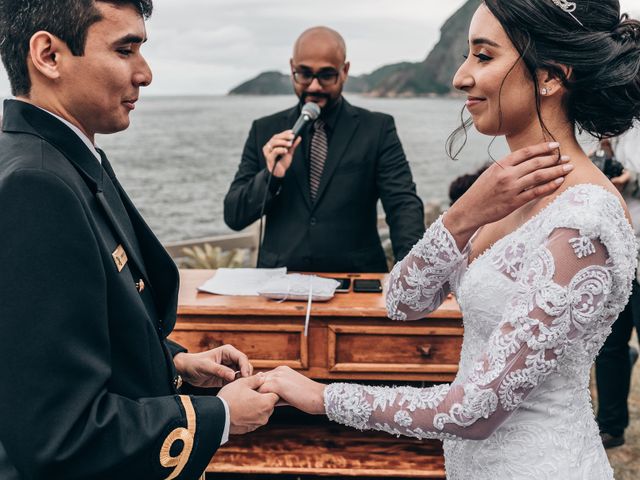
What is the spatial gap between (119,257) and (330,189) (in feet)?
7.68

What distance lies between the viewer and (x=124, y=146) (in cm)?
7606

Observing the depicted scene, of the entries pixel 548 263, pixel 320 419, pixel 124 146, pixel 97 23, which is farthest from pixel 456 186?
pixel 124 146

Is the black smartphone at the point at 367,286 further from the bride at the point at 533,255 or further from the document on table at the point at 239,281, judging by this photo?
the bride at the point at 533,255

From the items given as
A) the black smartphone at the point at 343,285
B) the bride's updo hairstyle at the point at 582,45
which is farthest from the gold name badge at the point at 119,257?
the black smartphone at the point at 343,285

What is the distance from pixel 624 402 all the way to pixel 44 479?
380 cm

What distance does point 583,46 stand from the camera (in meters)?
1.57

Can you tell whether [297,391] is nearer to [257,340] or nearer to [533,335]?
[533,335]

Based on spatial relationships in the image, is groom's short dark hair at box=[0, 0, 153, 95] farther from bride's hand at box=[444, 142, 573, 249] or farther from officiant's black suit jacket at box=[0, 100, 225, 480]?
bride's hand at box=[444, 142, 573, 249]

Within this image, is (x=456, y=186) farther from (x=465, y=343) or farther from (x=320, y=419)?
(x=465, y=343)

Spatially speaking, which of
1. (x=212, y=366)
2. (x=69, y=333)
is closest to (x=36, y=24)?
(x=69, y=333)

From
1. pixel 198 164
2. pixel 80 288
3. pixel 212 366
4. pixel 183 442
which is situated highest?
pixel 80 288

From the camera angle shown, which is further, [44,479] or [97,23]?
[97,23]

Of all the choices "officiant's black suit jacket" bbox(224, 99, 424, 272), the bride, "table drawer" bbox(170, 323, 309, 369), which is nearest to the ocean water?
"officiant's black suit jacket" bbox(224, 99, 424, 272)

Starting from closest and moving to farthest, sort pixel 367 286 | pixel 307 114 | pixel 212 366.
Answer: pixel 212 366 → pixel 367 286 → pixel 307 114
